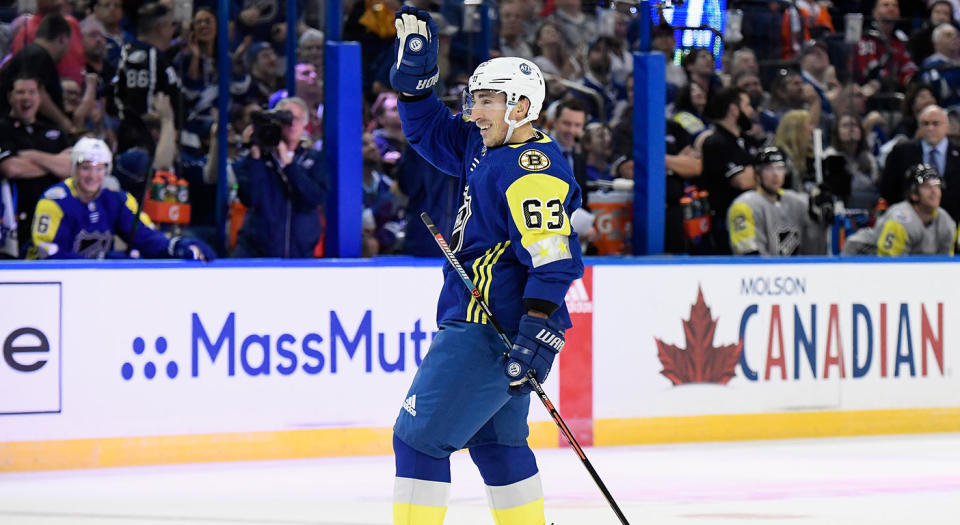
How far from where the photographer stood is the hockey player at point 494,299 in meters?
3.63

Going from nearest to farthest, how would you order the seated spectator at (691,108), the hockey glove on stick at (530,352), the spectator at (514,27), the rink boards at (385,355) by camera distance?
1. the hockey glove on stick at (530,352)
2. the rink boards at (385,355)
3. the spectator at (514,27)
4. the seated spectator at (691,108)

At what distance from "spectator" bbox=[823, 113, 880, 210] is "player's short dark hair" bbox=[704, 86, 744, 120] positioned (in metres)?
0.67

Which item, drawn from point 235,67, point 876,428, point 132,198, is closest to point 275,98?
point 235,67

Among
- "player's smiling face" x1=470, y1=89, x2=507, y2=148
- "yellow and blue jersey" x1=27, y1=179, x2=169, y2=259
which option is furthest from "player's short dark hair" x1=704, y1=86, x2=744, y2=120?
"player's smiling face" x1=470, y1=89, x2=507, y2=148

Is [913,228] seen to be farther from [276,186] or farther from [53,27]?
[53,27]

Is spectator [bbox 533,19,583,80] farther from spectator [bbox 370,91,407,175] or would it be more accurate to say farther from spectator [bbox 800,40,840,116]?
spectator [bbox 800,40,840,116]

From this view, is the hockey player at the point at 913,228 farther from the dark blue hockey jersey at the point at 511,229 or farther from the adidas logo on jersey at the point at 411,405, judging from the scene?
the adidas logo on jersey at the point at 411,405

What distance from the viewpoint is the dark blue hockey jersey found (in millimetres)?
3625

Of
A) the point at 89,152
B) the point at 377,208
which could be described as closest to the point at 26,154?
the point at 89,152

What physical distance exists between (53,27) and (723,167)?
11.8 ft

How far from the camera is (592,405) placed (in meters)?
7.11

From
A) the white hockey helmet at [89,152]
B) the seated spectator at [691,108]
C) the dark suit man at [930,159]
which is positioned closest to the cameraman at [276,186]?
the white hockey helmet at [89,152]

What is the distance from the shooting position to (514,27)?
24.9ft

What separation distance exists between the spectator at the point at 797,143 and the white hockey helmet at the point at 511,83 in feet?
14.4
